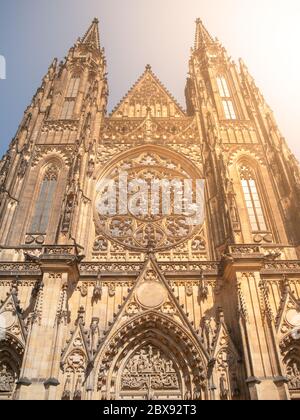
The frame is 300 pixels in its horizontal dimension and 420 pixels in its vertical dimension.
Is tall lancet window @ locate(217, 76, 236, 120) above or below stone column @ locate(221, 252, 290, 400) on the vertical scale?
above

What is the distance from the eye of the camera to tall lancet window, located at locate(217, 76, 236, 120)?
2132cm

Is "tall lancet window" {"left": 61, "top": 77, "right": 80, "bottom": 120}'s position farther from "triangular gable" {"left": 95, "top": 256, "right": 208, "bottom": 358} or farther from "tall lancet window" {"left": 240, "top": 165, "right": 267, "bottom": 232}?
"triangular gable" {"left": 95, "top": 256, "right": 208, "bottom": 358}

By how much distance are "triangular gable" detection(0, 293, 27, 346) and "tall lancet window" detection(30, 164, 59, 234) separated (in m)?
3.62

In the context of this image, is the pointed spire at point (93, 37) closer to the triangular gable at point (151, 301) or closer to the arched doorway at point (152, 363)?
the triangular gable at point (151, 301)

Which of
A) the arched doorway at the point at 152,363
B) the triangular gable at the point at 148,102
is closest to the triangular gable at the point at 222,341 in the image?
the arched doorway at the point at 152,363

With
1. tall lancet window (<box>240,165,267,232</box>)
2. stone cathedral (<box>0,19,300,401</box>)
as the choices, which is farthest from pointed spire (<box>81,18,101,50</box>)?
tall lancet window (<box>240,165,267,232</box>)

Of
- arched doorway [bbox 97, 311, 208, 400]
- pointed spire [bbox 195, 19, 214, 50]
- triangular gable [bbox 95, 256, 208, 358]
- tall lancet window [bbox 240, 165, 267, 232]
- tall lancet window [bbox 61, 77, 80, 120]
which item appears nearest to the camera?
arched doorway [bbox 97, 311, 208, 400]

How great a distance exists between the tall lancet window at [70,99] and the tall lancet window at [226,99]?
8.77 meters

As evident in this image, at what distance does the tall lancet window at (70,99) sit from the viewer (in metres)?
21.1

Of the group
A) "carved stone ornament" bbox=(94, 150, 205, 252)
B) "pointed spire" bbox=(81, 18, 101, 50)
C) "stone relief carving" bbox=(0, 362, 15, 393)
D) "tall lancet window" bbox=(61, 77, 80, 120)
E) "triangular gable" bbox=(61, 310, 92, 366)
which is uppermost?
"pointed spire" bbox=(81, 18, 101, 50)

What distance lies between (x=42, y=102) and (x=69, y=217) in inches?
387

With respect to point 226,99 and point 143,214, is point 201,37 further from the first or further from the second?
point 143,214

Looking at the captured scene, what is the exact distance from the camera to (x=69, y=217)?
14.4 m
